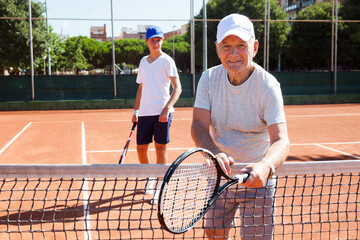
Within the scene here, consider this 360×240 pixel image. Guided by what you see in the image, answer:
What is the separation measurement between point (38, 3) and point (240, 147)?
2425cm

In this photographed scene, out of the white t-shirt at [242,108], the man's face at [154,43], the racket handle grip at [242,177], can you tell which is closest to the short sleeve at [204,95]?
the white t-shirt at [242,108]

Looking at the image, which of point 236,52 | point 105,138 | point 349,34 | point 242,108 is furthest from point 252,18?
point 236,52

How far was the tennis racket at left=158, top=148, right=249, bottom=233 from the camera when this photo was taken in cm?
175

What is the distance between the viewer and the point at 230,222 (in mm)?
2430

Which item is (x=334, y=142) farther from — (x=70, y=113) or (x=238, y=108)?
(x=70, y=113)

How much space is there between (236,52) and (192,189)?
719mm

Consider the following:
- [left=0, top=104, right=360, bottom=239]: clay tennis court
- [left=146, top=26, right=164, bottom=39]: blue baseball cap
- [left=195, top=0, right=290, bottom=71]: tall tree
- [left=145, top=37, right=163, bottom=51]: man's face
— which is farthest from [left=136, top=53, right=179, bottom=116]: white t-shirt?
[left=195, top=0, right=290, bottom=71]: tall tree

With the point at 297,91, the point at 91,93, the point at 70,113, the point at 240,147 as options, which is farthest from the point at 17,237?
the point at 297,91

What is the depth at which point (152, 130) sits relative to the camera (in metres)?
4.82

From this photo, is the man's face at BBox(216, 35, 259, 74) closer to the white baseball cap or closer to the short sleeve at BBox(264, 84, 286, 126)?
the white baseball cap

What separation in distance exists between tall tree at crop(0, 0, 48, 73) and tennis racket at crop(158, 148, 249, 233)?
21.0 m

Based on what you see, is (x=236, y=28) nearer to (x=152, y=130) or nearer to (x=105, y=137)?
(x=152, y=130)

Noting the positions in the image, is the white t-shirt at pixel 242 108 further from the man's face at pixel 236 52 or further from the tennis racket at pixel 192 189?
the tennis racket at pixel 192 189

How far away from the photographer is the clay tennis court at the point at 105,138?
7.34 m
